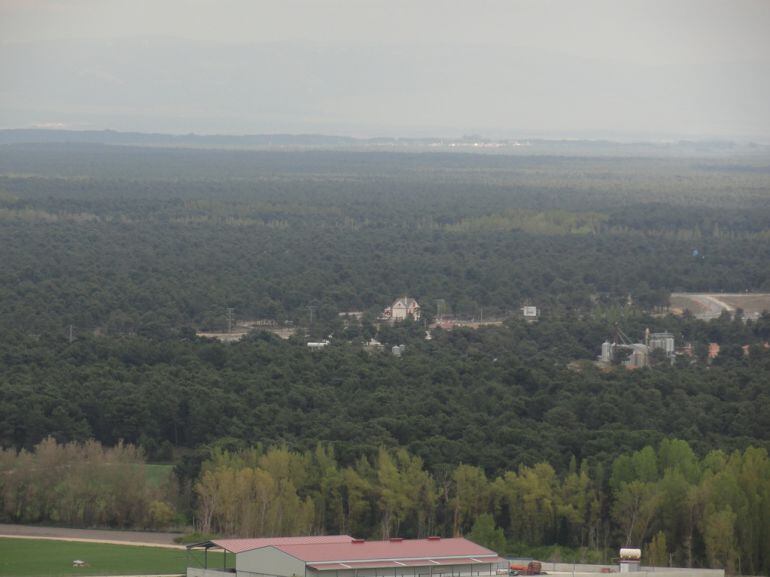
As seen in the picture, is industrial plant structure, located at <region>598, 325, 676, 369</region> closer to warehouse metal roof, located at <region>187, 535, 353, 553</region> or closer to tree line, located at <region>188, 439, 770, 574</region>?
tree line, located at <region>188, 439, 770, 574</region>

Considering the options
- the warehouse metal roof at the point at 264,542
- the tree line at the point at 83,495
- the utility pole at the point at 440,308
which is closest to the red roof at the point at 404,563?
the warehouse metal roof at the point at 264,542

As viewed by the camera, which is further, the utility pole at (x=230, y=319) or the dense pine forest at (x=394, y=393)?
the utility pole at (x=230, y=319)

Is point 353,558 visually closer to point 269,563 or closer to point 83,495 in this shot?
point 269,563

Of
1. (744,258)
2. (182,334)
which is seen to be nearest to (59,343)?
(182,334)

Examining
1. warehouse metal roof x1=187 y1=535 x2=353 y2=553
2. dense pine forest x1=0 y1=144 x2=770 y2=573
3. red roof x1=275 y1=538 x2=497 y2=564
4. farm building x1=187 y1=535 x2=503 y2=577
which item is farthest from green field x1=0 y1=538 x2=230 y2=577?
red roof x1=275 y1=538 x2=497 y2=564

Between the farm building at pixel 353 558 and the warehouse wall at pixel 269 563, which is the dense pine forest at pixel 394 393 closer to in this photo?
the farm building at pixel 353 558
